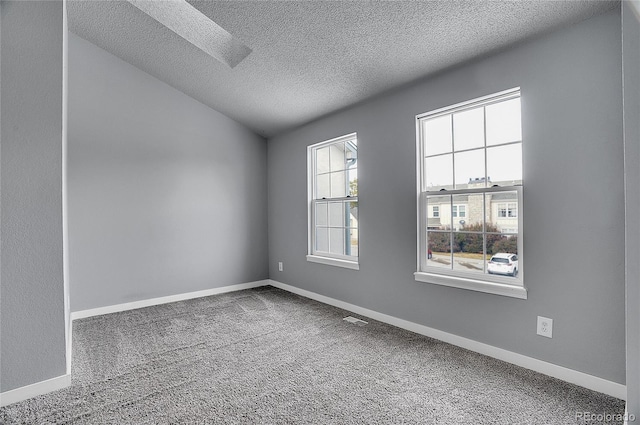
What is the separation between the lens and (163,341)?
279 centimetres

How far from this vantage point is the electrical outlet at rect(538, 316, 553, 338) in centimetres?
211

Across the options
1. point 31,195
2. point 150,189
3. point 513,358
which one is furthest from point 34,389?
point 513,358

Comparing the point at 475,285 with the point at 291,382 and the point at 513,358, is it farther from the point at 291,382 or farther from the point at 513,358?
the point at 291,382

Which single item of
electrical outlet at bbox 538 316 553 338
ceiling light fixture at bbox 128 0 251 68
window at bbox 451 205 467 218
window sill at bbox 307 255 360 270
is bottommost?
electrical outlet at bbox 538 316 553 338

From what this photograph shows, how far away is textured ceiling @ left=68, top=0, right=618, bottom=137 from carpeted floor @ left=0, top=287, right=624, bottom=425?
2298 millimetres

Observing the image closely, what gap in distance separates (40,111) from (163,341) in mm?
1975

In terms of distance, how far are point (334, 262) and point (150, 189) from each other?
244cm

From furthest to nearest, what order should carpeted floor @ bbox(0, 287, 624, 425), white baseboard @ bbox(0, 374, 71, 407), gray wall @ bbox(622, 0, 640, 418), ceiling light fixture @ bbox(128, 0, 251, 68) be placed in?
ceiling light fixture @ bbox(128, 0, 251, 68) < white baseboard @ bbox(0, 374, 71, 407) < carpeted floor @ bbox(0, 287, 624, 425) < gray wall @ bbox(622, 0, 640, 418)

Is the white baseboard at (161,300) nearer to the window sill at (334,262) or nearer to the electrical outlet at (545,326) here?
the window sill at (334,262)

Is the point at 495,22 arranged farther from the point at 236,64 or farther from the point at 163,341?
the point at 163,341

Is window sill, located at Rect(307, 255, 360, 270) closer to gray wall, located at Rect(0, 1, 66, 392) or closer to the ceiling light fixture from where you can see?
the ceiling light fixture

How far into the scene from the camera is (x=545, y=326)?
6.98 ft

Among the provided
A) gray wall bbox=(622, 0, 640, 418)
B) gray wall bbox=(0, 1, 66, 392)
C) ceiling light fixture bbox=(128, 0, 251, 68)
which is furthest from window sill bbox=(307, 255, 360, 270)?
gray wall bbox=(0, 1, 66, 392)

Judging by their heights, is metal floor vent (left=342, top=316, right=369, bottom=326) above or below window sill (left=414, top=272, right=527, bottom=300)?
below
